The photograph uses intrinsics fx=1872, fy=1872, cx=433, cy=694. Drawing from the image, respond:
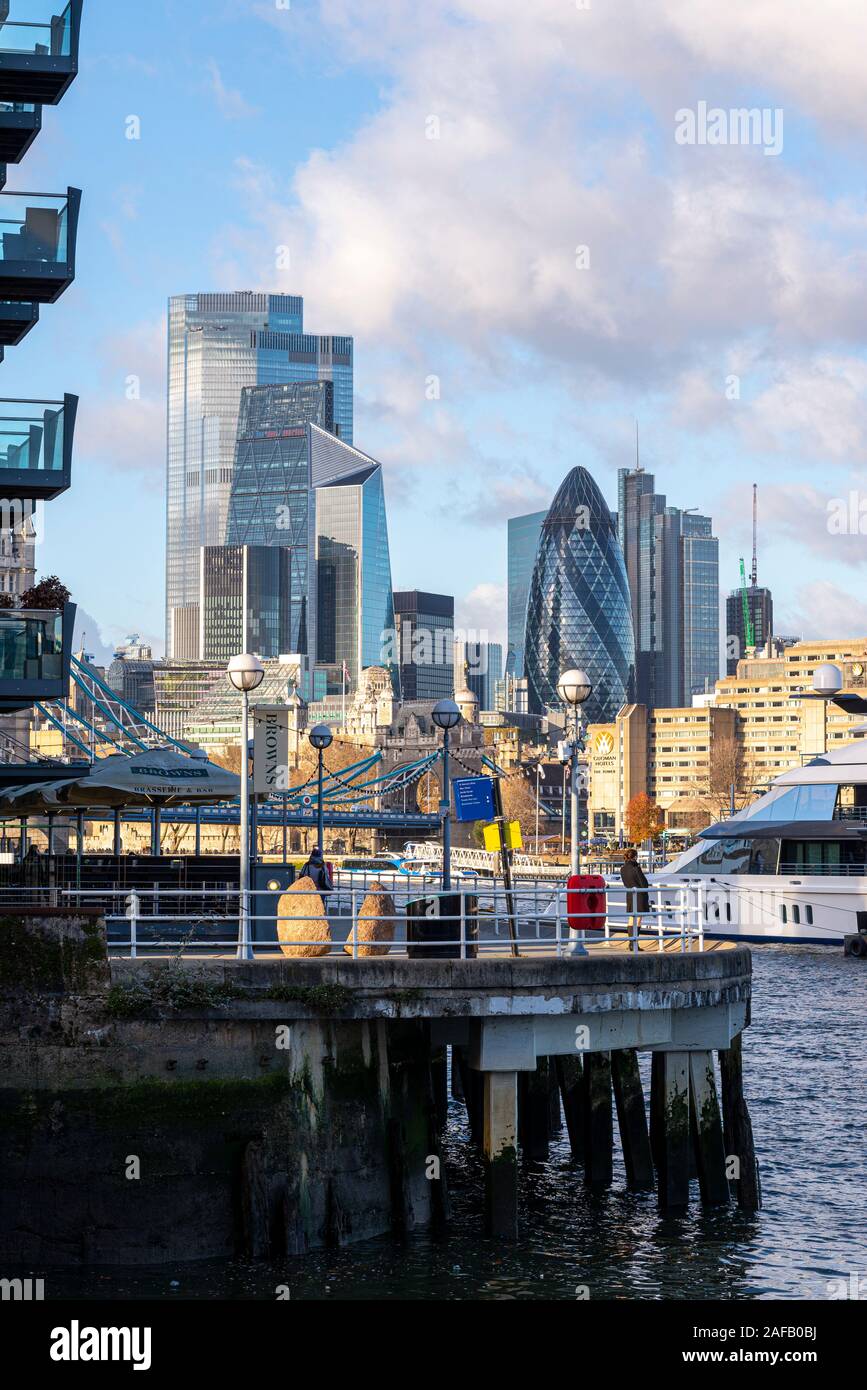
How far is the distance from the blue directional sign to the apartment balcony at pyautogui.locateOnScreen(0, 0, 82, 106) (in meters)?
16.0

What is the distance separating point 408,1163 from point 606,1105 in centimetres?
556

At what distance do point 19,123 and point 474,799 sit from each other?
16458 millimetres

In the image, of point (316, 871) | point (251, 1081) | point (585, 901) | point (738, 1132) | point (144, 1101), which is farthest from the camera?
point (316, 871)

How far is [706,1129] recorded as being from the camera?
26406 mm

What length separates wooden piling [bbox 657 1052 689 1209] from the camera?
1023 inches

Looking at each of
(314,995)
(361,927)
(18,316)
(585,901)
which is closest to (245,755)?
(361,927)

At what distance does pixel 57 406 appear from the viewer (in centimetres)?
3609

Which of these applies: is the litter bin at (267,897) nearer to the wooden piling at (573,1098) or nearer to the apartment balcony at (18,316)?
the wooden piling at (573,1098)

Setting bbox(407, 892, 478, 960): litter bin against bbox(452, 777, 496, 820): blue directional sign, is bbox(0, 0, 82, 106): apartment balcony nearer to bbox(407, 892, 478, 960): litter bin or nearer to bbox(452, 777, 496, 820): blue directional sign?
bbox(452, 777, 496, 820): blue directional sign

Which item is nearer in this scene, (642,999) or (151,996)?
(151,996)

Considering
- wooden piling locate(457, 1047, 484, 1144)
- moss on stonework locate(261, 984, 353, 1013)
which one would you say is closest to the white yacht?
wooden piling locate(457, 1047, 484, 1144)

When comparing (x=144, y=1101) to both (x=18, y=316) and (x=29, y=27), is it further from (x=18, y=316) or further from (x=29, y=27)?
(x=29, y=27)
